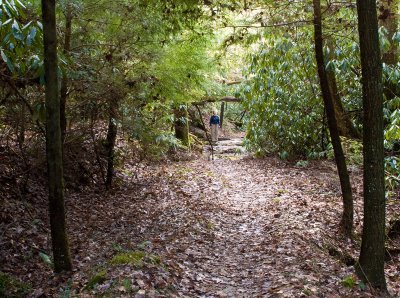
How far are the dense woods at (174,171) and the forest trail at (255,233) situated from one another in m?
0.04

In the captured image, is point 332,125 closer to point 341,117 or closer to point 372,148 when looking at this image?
point 372,148

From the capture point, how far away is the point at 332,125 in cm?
755

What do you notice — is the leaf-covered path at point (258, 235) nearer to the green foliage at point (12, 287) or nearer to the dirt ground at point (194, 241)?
the dirt ground at point (194, 241)

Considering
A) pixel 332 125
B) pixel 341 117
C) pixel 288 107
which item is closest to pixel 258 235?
pixel 332 125

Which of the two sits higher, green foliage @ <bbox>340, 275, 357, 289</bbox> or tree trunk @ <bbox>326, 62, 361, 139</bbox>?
tree trunk @ <bbox>326, 62, 361, 139</bbox>

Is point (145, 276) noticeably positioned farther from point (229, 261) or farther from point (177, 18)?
point (177, 18)

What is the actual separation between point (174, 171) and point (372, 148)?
9.64 metres

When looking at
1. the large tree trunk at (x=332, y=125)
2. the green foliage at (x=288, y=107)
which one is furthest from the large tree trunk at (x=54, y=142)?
the green foliage at (x=288, y=107)

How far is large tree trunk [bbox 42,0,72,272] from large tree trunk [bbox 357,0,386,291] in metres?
3.65

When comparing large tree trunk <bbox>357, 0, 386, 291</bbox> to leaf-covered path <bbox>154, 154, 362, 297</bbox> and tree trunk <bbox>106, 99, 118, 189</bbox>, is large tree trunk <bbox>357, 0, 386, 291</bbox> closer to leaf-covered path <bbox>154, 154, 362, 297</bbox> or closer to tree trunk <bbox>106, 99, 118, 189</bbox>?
leaf-covered path <bbox>154, 154, 362, 297</bbox>

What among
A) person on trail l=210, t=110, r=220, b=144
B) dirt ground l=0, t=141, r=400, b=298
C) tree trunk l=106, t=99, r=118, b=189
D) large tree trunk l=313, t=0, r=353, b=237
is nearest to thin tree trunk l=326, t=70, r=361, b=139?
dirt ground l=0, t=141, r=400, b=298

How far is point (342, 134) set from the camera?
14.2 m

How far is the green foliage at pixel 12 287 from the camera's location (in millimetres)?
5131

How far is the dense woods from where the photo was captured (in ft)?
17.2
